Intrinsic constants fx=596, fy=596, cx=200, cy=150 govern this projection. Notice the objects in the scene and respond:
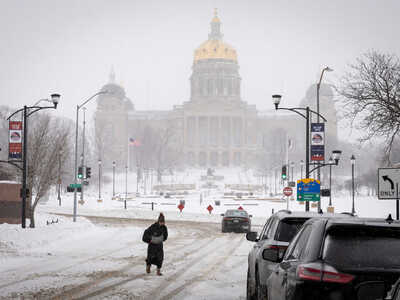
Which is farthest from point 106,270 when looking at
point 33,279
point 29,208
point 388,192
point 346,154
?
point 346,154

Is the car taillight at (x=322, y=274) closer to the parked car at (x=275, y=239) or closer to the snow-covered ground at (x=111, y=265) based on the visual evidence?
the parked car at (x=275, y=239)

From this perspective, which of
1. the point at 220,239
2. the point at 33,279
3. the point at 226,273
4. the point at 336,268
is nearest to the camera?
the point at 336,268

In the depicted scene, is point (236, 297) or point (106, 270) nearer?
point (236, 297)

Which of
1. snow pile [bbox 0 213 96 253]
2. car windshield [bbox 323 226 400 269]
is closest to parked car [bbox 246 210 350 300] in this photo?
car windshield [bbox 323 226 400 269]

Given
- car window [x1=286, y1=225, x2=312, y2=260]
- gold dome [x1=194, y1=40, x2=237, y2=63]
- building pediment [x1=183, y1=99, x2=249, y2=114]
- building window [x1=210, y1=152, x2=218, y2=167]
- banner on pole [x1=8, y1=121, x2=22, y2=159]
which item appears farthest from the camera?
gold dome [x1=194, y1=40, x2=237, y2=63]

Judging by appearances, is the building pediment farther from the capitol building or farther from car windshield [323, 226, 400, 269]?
car windshield [323, 226, 400, 269]

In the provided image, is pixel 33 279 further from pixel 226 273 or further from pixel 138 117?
pixel 138 117

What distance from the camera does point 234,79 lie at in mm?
173375

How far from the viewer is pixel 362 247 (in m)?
5.75

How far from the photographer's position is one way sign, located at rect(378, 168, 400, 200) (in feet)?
52.3

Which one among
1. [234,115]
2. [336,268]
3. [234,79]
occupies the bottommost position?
[336,268]

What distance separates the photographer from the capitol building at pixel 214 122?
16450cm

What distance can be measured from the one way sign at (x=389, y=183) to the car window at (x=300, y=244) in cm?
977

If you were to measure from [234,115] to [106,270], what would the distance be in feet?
497
